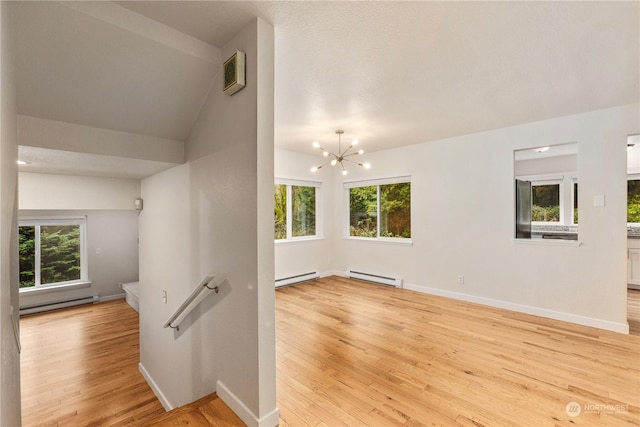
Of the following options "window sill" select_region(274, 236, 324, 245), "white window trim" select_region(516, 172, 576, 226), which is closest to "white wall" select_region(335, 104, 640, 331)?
"window sill" select_region(274, 236, 324, 245)

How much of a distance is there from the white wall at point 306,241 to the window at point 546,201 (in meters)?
4.26

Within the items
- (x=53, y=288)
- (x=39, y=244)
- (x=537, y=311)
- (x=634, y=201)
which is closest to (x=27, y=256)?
(x=39, y=244)

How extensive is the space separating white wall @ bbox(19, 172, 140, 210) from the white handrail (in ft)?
6.25

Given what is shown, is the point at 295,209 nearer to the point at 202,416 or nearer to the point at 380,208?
the point at 380,208

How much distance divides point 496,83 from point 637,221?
5451mm

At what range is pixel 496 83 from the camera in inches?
107

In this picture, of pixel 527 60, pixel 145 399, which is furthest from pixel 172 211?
pixel 527 60

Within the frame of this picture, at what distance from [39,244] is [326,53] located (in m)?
7.10

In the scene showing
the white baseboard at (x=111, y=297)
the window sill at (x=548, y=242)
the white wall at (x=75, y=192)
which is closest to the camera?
→ the white wall at (x=75, y=192)

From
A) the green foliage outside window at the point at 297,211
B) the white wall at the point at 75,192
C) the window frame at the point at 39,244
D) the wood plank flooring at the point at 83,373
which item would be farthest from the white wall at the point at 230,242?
the window frame at the point at 39,244

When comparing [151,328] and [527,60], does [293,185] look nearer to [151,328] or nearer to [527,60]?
[151,328]

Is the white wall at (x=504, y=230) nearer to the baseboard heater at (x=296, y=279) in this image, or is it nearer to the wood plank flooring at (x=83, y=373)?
the baseboard heater at (x=296, y=279)

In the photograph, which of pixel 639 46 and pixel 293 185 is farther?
pixel 293 185

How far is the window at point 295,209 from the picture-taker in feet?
18.5
